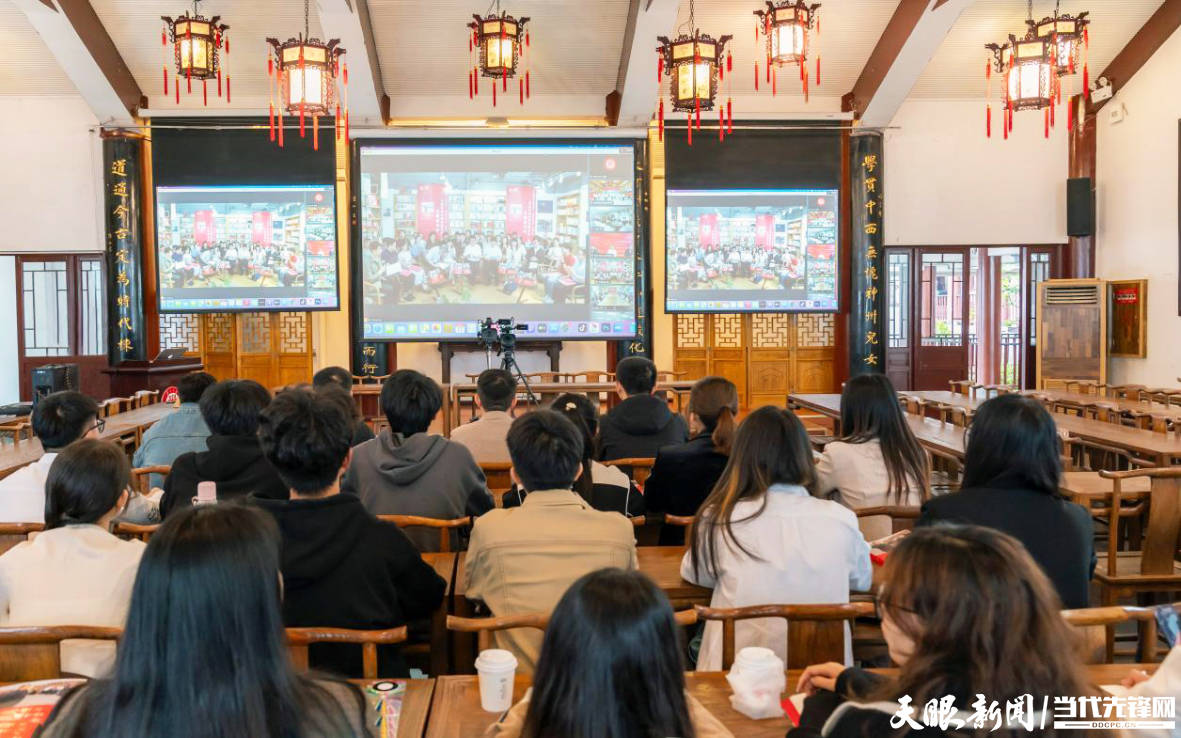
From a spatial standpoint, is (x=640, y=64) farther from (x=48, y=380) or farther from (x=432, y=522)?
(x=432, y=522)

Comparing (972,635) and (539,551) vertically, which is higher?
(972,635)

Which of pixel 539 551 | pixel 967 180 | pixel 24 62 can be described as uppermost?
pixel 24 62

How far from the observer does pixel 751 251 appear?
30.2 ft

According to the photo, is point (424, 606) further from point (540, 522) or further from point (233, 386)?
point (233, 386)

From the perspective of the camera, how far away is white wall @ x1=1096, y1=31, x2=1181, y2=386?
840 centimetres

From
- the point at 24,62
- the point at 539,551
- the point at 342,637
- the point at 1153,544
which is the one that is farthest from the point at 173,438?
the point at 24,62

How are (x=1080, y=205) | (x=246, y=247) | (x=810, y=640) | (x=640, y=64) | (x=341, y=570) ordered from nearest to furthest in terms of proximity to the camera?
(x=810, y=640) < (x=341, y=570) < (x=640, y=64) < (x=246, y=247) < (x=1080, y=205)

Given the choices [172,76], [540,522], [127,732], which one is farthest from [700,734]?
[172,76]

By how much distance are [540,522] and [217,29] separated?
6373 millimetres

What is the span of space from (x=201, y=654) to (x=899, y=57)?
8658 millimetres

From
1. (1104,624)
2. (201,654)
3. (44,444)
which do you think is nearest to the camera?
(201,654)

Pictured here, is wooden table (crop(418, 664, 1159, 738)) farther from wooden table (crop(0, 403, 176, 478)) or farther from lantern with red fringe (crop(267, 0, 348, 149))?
lantern with red fringe (crop(267, 0, 348, 149))

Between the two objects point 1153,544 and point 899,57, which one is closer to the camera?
point 1153,544

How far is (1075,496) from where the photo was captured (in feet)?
10.1
